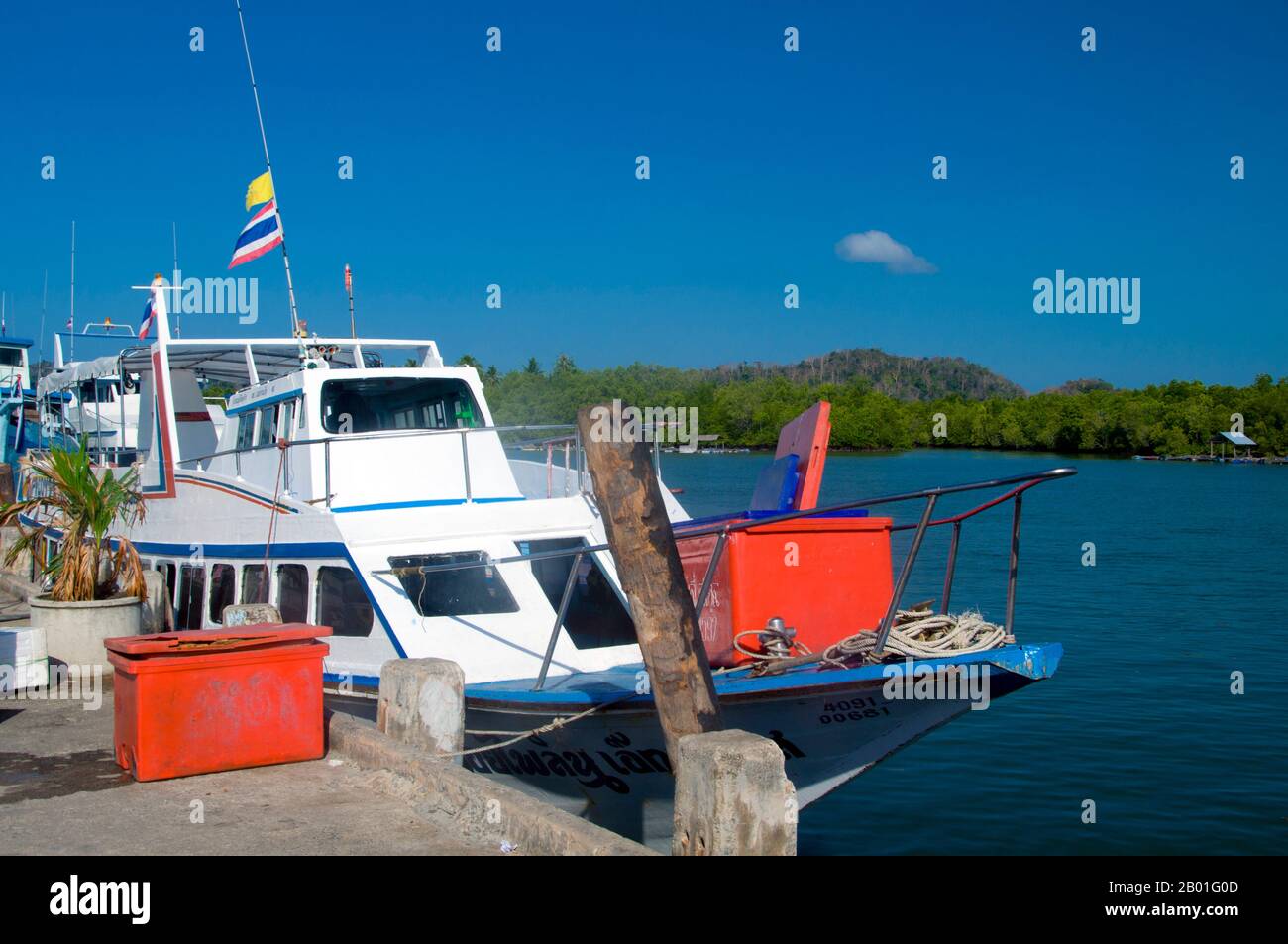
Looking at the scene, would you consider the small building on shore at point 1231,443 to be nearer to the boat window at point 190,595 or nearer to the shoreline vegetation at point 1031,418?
the shoreline vegetation at point 1031,418

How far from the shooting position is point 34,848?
6.25 metres

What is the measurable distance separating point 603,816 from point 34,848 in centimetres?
482

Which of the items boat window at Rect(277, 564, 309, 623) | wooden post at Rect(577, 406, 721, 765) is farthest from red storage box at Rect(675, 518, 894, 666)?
boat window at Rect(277, 564, 309, 623)

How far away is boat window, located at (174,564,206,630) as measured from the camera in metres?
13.7

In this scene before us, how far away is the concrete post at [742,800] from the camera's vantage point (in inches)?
203

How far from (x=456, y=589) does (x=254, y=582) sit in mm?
2705

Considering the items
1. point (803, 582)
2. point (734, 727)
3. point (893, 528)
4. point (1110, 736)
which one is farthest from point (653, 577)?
point (1110, 736)

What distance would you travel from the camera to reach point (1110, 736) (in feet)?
55.7

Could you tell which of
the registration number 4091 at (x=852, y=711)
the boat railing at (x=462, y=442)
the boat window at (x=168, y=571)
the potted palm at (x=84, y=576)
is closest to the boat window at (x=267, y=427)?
the boat railing at (x=462, y=442)

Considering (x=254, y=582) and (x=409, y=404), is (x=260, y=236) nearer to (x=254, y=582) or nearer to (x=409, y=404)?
(x=409, y=404)

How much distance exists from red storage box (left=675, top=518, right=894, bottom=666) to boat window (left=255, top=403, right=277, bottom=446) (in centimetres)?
640

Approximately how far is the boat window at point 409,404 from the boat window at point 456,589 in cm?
294
